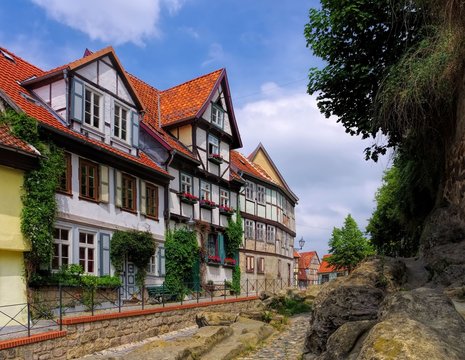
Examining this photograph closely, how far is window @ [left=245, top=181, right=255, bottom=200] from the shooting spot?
112 ft

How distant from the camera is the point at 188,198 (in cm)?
2467

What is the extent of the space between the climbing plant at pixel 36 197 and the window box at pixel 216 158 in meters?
12.1

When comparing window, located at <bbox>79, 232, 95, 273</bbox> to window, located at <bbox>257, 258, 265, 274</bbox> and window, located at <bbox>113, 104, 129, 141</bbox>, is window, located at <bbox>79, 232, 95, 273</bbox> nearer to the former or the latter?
window, located at <bbox>113, 104, 129, 141</bbox>

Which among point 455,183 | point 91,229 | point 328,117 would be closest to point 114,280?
point 91,229

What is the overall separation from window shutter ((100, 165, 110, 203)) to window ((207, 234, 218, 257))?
903 cm

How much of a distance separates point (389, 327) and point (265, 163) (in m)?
41.2

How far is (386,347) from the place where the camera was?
124 inches

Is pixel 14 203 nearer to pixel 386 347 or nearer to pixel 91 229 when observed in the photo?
pixel 91 229

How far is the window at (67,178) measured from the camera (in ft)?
55.4

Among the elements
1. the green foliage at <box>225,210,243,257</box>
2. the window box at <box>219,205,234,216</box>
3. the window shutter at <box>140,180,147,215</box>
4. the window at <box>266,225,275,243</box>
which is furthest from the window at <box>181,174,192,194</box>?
the window at <box>266,225,275,243</box>

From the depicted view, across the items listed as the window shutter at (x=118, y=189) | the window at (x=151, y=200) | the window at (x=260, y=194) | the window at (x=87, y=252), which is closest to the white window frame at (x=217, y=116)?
the window at (x=151, y=200)

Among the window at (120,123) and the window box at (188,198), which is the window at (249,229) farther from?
the window at (120,123)

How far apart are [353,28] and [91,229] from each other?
11.3 metres

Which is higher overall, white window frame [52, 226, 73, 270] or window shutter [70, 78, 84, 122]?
window shutter [70, 78, 84, 122]
